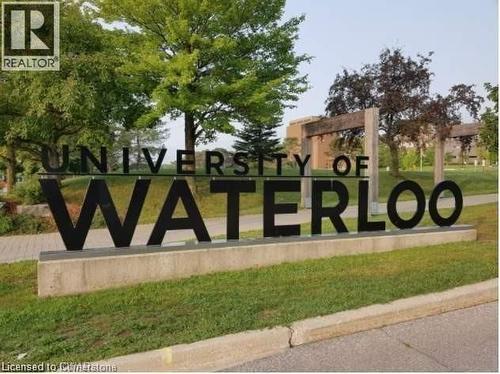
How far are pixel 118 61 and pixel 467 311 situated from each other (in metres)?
15.1

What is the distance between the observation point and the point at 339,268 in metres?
6.23

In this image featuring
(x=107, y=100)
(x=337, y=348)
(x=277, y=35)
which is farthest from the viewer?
(x=277, y=35)

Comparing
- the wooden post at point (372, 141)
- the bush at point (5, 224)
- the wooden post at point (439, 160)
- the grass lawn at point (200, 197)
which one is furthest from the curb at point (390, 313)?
the wooden post at point (439, 160)

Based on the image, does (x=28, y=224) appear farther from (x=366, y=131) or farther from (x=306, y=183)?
(x=366, y=131)

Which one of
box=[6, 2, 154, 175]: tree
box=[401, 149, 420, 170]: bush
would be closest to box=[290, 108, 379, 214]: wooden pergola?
box=[6, 2, 154, 175]: tree

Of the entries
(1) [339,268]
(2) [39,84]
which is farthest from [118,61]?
(1) [339,268]

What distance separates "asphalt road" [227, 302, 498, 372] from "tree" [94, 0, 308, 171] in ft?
40.4

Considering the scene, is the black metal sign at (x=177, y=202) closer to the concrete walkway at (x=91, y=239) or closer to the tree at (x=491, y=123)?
the concrete walkway at (x=91, y=239)

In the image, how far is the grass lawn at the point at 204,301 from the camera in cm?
379

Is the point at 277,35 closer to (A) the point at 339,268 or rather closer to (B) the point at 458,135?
(B) the point at 458,135

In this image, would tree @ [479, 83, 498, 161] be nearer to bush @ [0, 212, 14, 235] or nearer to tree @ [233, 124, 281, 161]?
bush @ [0, 212, 14, 235]

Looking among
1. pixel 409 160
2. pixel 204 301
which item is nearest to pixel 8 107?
pixel 204 301

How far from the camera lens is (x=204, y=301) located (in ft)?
15.8

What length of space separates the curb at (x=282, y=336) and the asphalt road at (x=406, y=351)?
86mm
